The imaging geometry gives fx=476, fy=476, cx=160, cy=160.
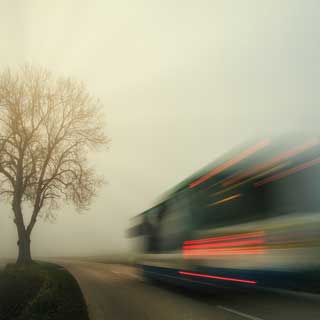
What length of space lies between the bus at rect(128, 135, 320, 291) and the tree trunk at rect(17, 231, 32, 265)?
2563 centimetres

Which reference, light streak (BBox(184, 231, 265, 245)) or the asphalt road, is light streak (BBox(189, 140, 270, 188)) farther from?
the asphalt road

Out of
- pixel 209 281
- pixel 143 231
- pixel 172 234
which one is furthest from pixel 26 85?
pixel 209 281

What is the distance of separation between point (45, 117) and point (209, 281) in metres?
26.8

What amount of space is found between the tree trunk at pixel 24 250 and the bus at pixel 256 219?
25629 millimetres

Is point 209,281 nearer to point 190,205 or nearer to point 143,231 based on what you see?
point 190,205

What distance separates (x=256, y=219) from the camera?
9.91 metres

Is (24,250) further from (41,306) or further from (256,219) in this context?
(256,219)

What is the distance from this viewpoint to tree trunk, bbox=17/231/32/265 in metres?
36.3

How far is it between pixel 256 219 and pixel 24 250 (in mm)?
30058

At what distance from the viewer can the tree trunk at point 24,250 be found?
119 ft

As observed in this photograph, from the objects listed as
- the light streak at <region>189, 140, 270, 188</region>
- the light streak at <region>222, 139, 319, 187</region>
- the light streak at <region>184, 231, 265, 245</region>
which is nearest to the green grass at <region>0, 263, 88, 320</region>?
the light streak at <region>184, 231, 265, 245</region>

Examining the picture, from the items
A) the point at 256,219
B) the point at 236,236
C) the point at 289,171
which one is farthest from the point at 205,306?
the point at 289,171

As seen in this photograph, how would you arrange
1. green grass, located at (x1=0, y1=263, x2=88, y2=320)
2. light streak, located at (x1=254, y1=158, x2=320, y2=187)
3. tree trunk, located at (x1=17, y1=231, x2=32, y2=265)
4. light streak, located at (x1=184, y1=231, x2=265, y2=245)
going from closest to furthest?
light streak, located at (x1=254, y1=158, x2=320, y2=187) < light streak, located at (x1=184, y1=231, x2=265, y2=245) < green grass, located at (x1=0, y1=263, x2=88, y2=320) < tree trunk, located at (x1=17, y1=231, x2=32, y2=265)

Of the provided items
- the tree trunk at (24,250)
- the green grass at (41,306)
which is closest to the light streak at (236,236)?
the green grass at (41,306)
